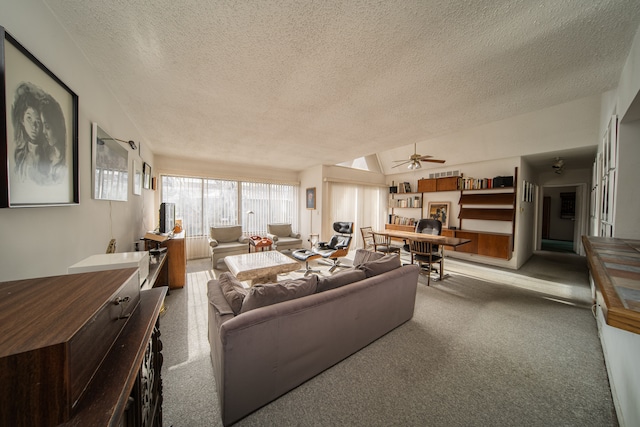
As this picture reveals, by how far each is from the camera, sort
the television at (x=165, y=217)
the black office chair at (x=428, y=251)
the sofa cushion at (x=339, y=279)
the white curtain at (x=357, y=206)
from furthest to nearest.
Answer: the white curtain at (x=357, y=206)
the black office chair at (x=428, y=251)
the television at (x=165, y=217)
the sofa cushion at (x=339, y=279)

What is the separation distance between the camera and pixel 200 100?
2.31m

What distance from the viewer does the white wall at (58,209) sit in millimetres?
1001

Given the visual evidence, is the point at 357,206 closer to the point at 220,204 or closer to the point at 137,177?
the point at 220,204

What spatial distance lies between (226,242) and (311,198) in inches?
96.3

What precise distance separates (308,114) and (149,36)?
1.56 m

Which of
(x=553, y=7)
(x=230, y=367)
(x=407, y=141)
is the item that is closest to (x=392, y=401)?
(x=230, y=367)

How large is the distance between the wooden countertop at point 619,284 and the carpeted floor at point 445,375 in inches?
44.6

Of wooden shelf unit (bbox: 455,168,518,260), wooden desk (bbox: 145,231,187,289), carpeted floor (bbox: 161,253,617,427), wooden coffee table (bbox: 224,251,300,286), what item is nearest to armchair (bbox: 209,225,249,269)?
wooden desk (bbox: 145,231,187,289)

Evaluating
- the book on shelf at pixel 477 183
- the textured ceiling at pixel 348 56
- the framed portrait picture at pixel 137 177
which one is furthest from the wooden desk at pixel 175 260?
the book on shelf at pixel 477 183

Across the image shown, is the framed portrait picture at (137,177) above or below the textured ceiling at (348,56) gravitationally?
below

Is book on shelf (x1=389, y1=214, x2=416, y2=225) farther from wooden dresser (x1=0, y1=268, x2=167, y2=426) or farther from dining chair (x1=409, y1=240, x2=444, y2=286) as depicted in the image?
wooden dresser (x1=0, y1=268, x2=167, y2=426)

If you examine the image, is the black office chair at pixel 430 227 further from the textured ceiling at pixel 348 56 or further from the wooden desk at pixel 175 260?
the wooden desk at pixel 175 260

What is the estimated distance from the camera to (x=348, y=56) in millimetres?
1634

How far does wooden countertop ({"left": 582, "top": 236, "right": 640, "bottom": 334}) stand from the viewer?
575 mm
